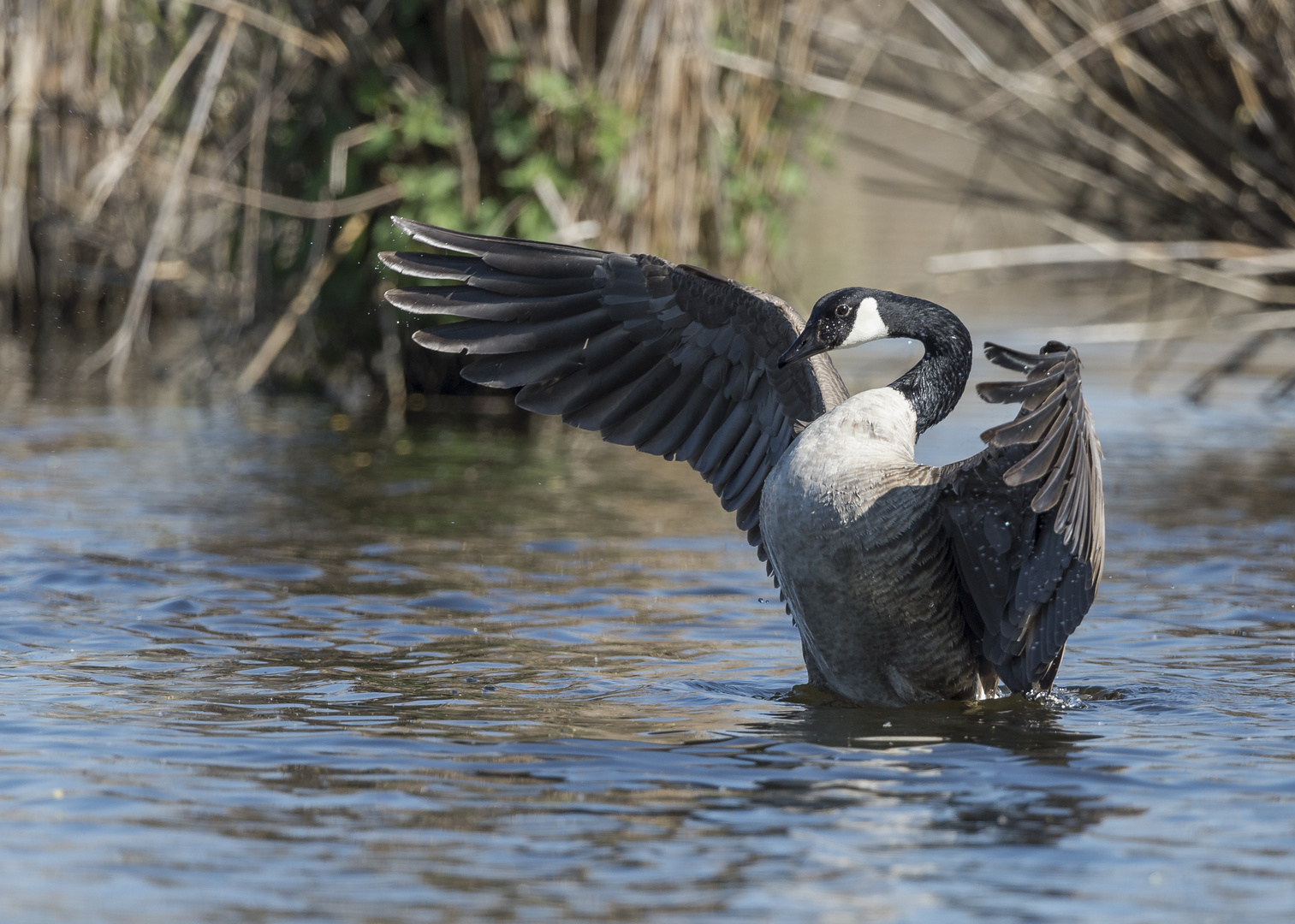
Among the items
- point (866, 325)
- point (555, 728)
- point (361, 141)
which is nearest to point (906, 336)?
point (866, 325)

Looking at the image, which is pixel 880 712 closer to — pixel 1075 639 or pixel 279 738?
pixel 1075 639

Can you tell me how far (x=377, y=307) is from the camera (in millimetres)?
11438

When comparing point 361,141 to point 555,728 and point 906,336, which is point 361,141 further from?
point 555,728

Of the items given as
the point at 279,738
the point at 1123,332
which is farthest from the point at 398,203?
the point at 279,738

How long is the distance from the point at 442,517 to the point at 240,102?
439 centimetres

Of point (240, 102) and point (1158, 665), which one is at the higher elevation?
point (240, 102)

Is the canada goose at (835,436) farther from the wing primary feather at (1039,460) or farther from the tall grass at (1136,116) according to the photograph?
the tall grass at (1136,116)

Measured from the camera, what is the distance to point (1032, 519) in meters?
5.12

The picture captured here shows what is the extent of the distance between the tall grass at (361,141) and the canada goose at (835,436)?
453cm

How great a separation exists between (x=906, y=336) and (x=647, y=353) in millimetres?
1165

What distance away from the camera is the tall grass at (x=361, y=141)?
1070cm

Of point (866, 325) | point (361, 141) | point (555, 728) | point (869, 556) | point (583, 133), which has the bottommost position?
point (555, 728)

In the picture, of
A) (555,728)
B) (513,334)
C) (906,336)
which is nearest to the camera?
(555,728)

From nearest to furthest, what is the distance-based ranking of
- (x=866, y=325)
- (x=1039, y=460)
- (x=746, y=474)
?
(x=1039, y=460) < (x=866, y=325) < (x=746, y=474)
